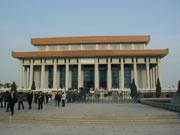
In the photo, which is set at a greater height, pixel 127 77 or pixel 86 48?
pixel 86 48

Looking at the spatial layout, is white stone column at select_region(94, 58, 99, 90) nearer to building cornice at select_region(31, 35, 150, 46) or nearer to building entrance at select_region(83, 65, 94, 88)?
building entrance at select_region(83, 65, 94, 88)

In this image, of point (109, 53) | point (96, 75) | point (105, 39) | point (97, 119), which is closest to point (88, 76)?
point (96, 75)

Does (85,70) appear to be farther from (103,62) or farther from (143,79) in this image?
(143,79)

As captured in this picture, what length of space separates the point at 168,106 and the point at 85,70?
60.4 meters

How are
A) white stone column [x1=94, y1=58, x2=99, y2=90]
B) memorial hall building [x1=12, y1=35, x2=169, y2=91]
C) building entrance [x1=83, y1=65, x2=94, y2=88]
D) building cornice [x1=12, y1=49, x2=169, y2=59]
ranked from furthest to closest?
building entrance [x1=83, y1=65, x2=94, y2=88]
white stone column [x1=94, y1=58, x2=99, y2=90]
memorial hall building [x1=12, y1=35, x2=169, y2=91]
building cornice [x1=12, y1=49, x2=169, y2=59]

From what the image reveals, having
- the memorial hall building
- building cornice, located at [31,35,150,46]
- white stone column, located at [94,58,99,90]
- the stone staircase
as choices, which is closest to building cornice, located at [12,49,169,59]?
the memorial hall building

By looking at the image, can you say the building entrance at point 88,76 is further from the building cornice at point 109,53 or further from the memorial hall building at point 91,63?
the building cornice at point 109,53

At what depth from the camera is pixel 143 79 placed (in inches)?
3073

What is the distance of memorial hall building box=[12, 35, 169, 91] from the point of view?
2901 inches

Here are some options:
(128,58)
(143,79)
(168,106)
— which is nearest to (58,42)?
(128,58)

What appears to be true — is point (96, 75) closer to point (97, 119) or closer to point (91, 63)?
point (91, 63)

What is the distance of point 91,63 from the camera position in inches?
2945

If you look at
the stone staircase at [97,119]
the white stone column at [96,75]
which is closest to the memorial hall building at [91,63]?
the white stone column at [96,75]

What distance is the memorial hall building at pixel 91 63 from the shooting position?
7369 cm
